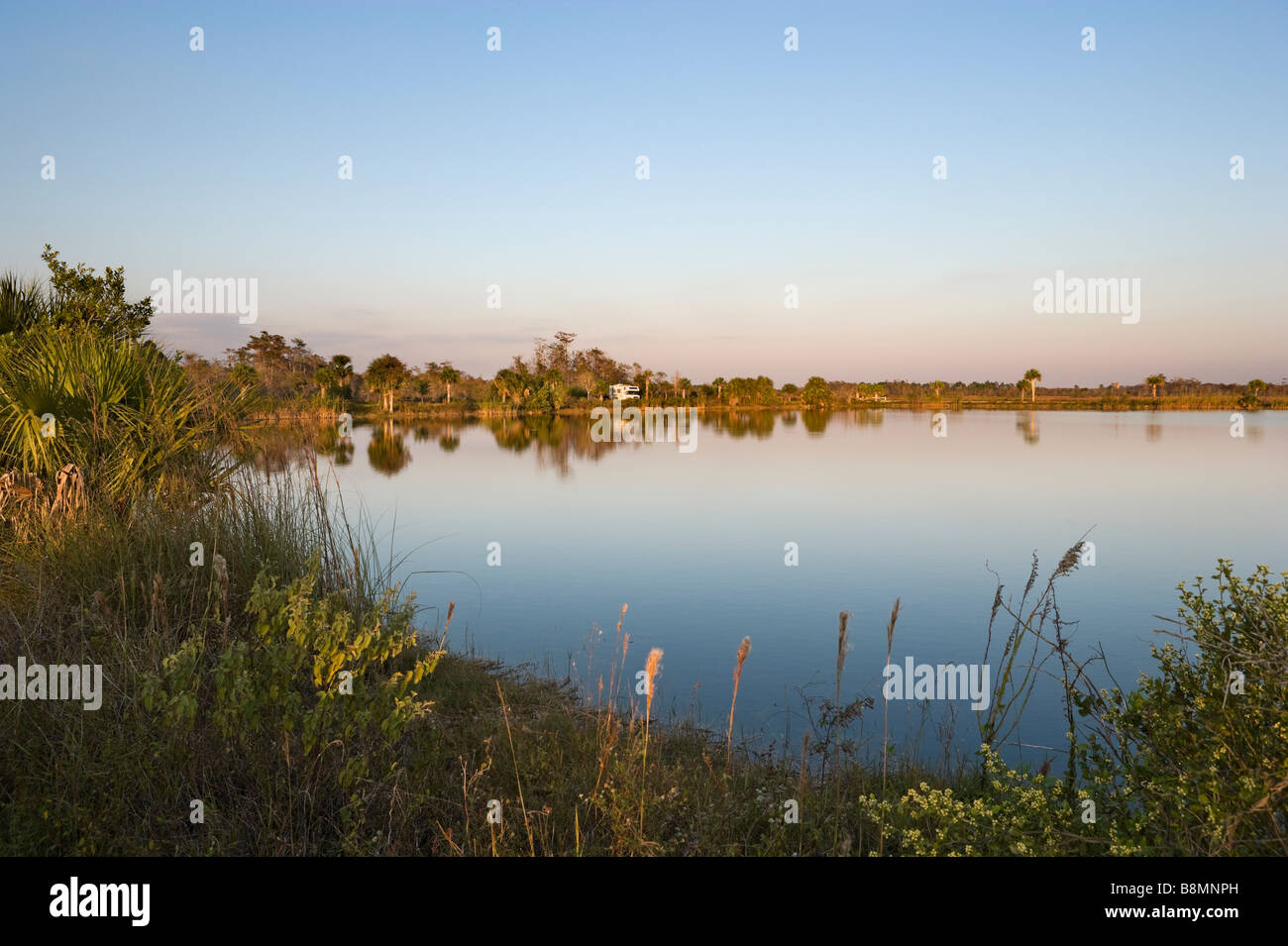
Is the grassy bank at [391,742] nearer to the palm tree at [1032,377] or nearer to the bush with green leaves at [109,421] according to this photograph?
the bush with green leaves at [109,421]

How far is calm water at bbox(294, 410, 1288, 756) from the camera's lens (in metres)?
8.88

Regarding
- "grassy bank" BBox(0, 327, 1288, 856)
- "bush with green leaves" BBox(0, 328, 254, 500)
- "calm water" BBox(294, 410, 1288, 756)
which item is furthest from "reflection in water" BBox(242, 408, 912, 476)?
"calm water" BBox(294, 410, 1288, 756)

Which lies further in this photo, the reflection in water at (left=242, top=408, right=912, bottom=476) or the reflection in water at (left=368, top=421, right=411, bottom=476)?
the reflection in water at (left=368, top=421, right=411, bottom=476)

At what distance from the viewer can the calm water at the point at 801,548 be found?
29.1 ft

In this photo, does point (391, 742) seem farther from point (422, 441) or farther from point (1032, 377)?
point (1032, 377)

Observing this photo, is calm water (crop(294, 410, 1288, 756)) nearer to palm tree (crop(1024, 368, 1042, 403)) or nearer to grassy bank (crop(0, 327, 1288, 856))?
grassy bank (crop(0, 327, 1288, 856))

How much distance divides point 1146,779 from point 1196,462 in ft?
101

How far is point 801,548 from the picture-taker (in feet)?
49.6

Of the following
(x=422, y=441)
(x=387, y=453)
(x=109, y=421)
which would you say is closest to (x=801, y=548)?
(x=109, y=421)

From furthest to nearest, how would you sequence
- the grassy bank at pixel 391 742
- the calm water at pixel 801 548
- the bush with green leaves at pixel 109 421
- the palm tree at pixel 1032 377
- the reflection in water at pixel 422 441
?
1. the palm tree at pixel 1032 377
2. the calm water at pixel 801 548
3. the reflection in water at pixel 422 441
4. the bush with green leaves at pixel 109 421
5. the grassy bank at pixel 391 742

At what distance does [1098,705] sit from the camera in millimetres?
3525

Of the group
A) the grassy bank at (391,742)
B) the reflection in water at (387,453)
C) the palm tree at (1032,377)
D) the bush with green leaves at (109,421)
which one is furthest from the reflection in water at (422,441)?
the palm tree at (1032,377)

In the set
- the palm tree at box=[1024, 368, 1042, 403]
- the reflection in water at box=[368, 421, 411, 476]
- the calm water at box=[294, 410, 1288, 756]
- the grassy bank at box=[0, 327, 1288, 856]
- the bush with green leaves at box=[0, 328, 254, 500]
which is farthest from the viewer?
the palm tree at box=[1024, 368, 1042, 403]
